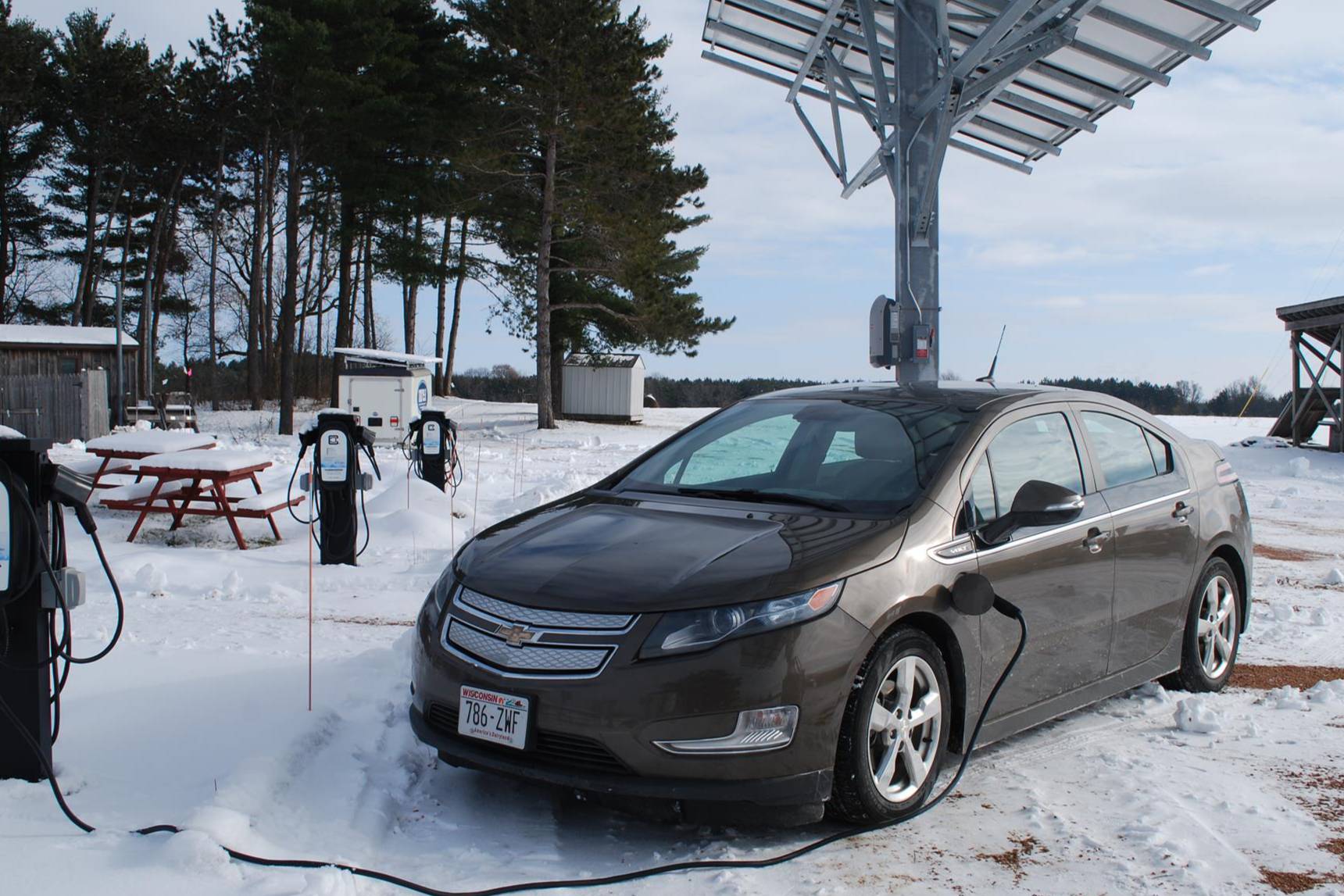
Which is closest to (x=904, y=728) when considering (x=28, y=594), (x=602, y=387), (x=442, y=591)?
(x=442, y=591)

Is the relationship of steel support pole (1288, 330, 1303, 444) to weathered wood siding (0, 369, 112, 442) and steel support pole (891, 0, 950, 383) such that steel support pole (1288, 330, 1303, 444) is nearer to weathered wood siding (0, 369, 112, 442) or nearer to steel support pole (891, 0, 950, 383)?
steel support pole (891, 0, 950, 383)

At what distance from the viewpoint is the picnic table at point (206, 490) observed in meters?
10.2

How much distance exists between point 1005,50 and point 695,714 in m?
10.1

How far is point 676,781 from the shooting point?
3.56 metres

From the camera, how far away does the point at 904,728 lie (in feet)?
12.9

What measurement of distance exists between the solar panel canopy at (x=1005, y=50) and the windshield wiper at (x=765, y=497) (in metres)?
7.12

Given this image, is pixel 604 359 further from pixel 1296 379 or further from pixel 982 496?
pixel 982 496

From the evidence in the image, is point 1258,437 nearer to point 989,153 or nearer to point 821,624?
point 989,153

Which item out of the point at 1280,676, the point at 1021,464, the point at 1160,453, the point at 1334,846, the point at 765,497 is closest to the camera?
the point at 1334,846

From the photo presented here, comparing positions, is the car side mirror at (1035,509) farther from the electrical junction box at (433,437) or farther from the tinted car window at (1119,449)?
the electrical junction box at (433,437)

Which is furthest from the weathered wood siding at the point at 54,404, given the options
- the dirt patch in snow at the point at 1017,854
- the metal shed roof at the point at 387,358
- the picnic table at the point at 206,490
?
the dirt patch in snow at the point at 1017,854

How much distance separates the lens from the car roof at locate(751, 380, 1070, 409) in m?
5.00

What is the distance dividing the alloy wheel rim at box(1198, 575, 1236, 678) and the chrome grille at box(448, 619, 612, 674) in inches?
136

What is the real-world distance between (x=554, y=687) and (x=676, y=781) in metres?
0.47
